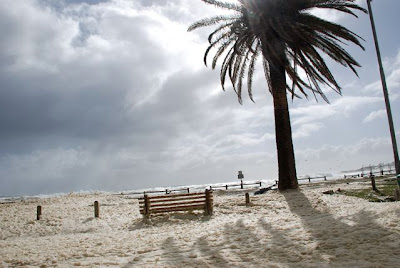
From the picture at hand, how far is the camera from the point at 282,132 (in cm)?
1864

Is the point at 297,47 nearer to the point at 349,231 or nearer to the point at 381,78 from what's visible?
the point at 381,78

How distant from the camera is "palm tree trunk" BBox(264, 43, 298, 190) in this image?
730 inches

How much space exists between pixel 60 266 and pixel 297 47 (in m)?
17.0

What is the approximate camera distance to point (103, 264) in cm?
649

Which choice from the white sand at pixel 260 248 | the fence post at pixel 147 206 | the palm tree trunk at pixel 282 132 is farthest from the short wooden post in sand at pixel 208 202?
the palm tree trunk at pixel 282 132

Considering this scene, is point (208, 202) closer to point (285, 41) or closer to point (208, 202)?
point (208, 202)

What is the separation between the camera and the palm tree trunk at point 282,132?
18.5m

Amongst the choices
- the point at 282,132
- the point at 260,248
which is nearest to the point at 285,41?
the point at 282,132

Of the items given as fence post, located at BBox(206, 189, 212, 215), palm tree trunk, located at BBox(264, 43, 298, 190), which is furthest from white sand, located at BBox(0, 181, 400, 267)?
palm tree trunk, located at BBox(264, 43, 298, 190)

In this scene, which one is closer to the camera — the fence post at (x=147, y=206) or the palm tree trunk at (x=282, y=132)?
the fence post at (x=147, y=206)

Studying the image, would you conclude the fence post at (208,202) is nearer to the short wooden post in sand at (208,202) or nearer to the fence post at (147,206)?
the short wooden post in sand at (208,202)

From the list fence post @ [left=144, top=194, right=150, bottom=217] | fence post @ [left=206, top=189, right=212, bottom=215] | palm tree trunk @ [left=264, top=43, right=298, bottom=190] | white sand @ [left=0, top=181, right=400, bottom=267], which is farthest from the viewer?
palm tree trunk @ [left=264, top=43, right=298, bottom=190]

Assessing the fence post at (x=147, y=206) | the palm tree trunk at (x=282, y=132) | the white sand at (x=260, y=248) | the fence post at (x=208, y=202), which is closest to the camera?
the white sand at (x=260, y=248)

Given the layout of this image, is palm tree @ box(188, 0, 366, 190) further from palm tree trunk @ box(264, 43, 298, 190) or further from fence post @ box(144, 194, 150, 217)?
fence post @ box(144, 194, 150, 217)
